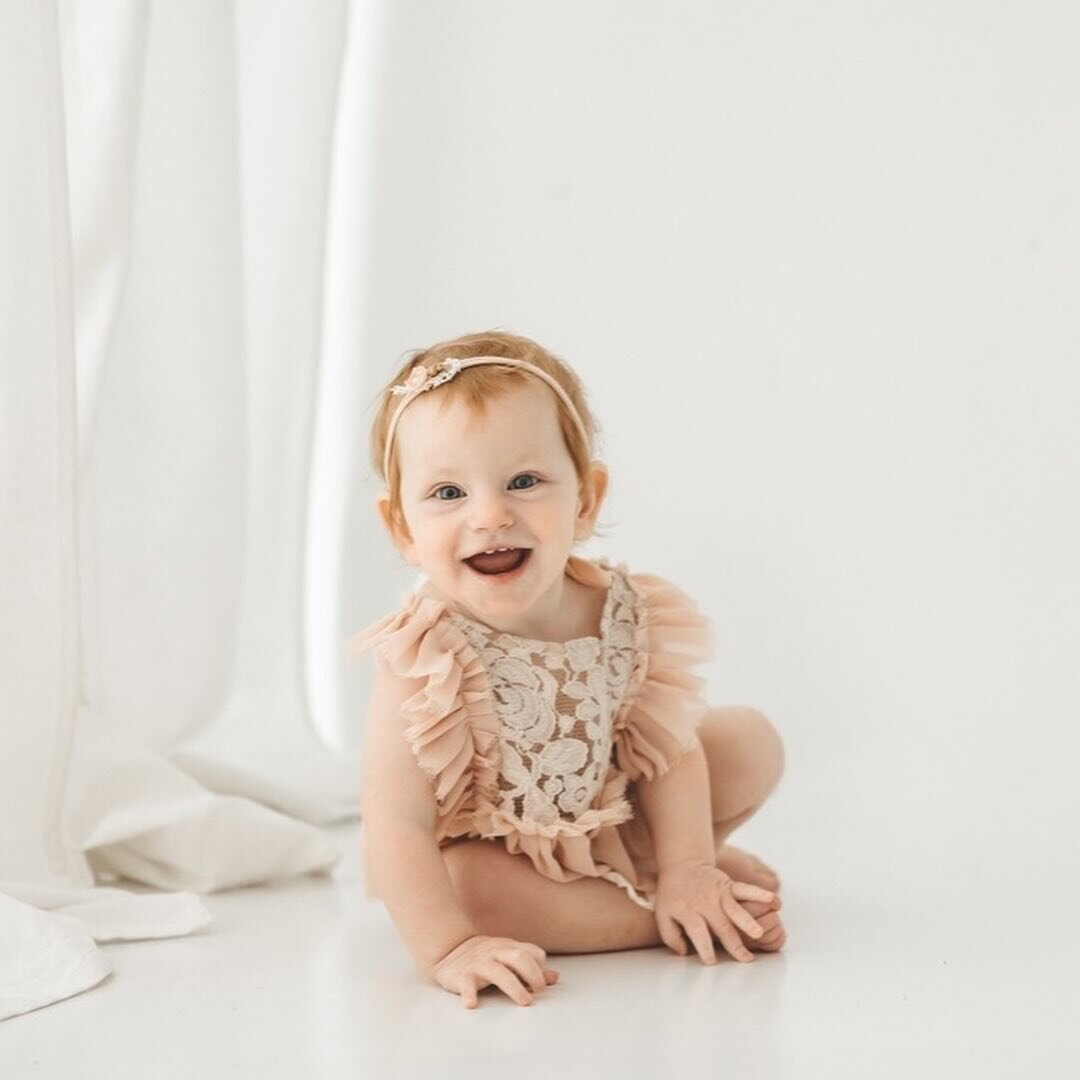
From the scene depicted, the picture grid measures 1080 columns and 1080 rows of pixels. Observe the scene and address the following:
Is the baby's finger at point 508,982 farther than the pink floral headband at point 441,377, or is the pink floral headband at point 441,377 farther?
the pink floral headband at point 441,377

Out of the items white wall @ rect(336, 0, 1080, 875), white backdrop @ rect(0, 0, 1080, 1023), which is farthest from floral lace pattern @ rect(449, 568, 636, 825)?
white wall @ rect(336, 0, 1080, 875)

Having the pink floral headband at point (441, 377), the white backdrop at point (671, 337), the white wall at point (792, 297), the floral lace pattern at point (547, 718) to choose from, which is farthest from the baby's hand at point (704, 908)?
the white wall at point (792, 297)

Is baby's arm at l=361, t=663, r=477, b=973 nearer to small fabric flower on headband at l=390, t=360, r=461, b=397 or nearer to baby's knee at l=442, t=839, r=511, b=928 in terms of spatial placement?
baby's knee at l=442, t=839, r=511, b=928

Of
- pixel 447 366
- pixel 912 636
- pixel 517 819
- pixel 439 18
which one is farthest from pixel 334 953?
pixel 439 18

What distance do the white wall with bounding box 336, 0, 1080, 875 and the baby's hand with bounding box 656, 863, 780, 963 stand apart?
683 millimetres

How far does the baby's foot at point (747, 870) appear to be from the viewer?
5.43ft

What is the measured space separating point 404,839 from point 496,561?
0.76 feet

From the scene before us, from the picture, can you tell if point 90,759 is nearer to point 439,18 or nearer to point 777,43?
point 439,18

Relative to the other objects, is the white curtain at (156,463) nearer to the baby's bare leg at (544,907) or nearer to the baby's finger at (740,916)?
the baby's bare leg at (544,907)

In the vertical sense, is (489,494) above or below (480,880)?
above

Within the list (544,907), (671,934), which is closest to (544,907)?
(544,907)

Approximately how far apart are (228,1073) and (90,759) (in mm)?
659

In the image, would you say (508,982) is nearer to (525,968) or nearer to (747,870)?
(525,968)

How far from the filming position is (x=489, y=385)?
148 cm
